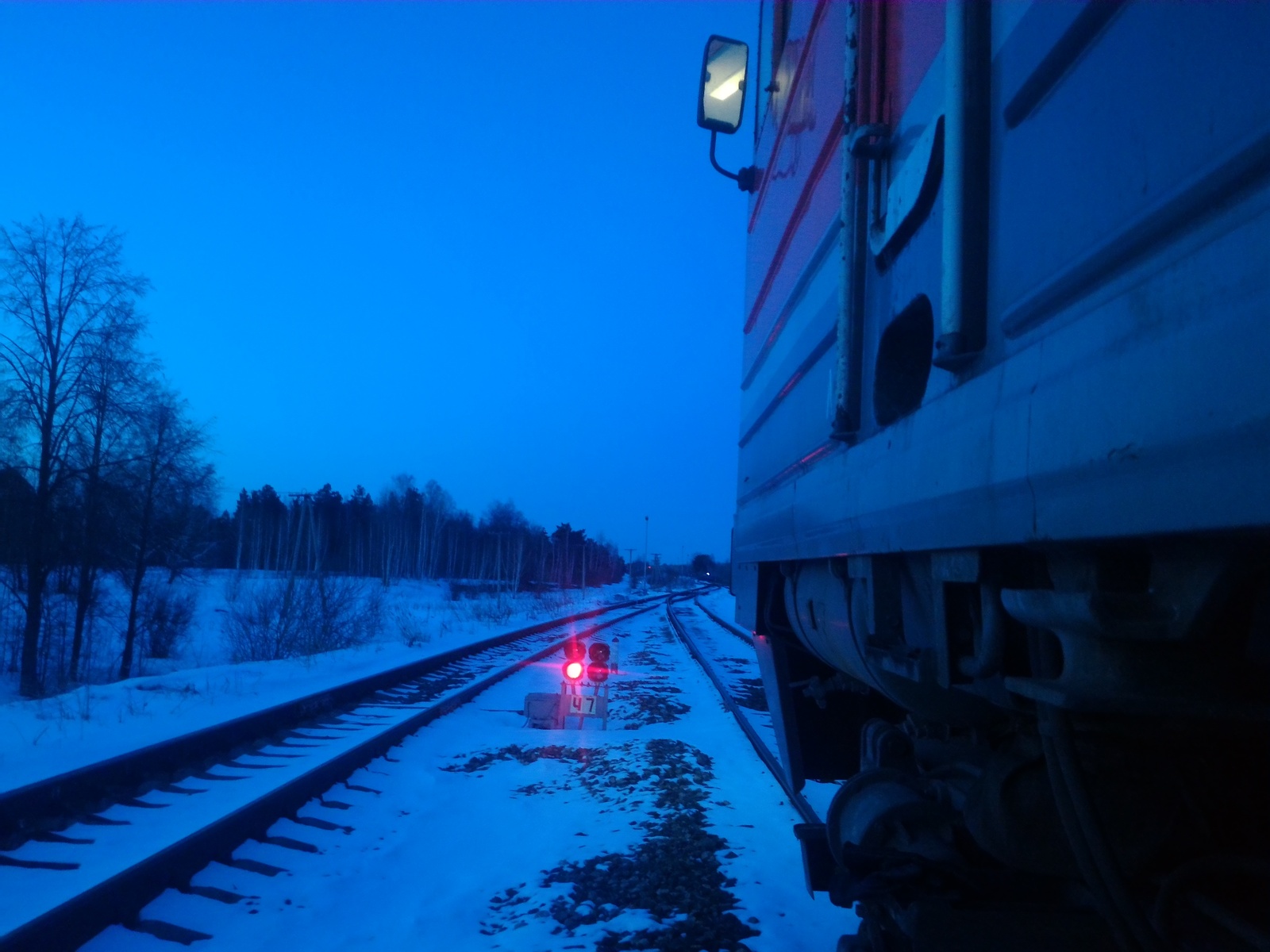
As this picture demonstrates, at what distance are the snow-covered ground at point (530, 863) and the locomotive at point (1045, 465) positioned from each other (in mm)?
1762

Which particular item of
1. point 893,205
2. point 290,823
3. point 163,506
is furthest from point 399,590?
point 893,205

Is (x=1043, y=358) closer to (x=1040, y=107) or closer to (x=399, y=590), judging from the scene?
(x=1040, y=107)

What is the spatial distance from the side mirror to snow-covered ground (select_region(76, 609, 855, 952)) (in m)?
3.87

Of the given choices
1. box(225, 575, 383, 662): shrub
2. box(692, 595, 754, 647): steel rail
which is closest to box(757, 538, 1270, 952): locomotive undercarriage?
box(692, 595, 754, 647): steel rail

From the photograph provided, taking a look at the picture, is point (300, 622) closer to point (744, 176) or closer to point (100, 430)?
point (100, 430)

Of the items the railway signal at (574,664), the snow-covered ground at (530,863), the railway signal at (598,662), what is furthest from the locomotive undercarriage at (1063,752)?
the railway signal at (598,662)

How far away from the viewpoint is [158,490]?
62.6 feet

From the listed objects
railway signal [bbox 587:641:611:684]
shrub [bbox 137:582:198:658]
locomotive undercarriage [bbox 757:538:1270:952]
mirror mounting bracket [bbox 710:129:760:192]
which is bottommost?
shrub [bbox 137:582:198:658]

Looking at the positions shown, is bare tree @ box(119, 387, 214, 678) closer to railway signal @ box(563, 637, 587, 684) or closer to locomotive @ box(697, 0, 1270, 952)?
railway signal @ box(563, 637, 587, 684)

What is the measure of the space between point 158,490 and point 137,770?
1542cm

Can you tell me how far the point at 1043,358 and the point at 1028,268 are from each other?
197 millimetres

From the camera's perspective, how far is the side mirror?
4.29 metres

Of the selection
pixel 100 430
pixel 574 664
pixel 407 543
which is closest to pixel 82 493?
pixel 100 430

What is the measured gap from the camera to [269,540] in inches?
2714
